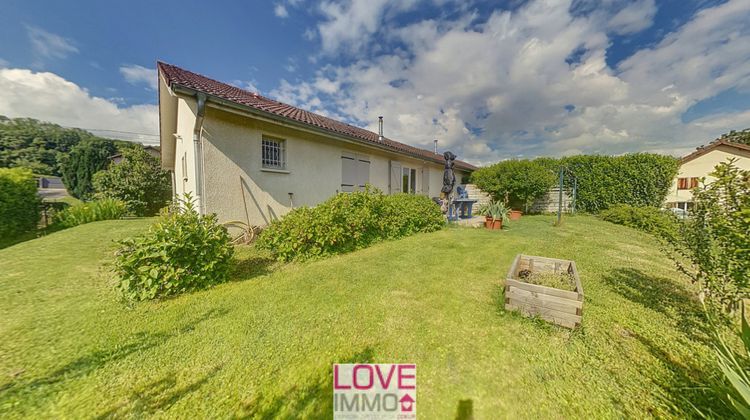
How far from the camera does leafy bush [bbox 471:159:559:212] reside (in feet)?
42.4

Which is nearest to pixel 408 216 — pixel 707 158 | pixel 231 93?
pixel 231 93

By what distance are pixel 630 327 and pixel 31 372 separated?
5.86m

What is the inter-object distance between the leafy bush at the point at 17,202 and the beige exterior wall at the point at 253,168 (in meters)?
5.55

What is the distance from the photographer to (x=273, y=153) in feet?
23.1

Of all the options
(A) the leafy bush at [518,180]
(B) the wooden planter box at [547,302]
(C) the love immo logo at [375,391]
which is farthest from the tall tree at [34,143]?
(B) the wooden planter box at [547,302]

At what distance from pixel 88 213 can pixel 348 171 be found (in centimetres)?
1082

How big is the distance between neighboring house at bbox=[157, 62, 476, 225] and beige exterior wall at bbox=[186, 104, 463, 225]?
0.06 ft

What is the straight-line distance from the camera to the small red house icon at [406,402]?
1.76 metres

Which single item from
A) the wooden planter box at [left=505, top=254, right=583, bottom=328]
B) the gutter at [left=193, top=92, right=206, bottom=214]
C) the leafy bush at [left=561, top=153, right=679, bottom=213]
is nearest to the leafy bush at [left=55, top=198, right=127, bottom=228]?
the gutter at [left=193, top=92, right=206, bottom=214]

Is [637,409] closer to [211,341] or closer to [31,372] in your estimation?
[211,341]

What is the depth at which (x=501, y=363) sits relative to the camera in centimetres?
217

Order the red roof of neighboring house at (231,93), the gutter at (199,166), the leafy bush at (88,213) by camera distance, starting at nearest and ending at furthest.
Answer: the gutter at (199,166)
the red roof of neighboring house at (231,93)
the leafy bush at (88,213)

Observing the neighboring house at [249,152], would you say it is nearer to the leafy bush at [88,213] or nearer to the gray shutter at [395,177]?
the gray shutter at [395,177]

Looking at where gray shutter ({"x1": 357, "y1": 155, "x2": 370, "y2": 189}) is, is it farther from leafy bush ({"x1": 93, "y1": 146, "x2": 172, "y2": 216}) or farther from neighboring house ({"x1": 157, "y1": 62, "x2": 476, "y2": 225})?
leafy bush ({"x1": 93, "y1": 146, "x2": 172, "y2": 216})
